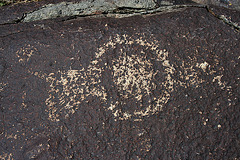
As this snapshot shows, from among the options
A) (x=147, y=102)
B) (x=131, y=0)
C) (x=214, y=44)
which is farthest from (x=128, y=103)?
(x=131, y=0)

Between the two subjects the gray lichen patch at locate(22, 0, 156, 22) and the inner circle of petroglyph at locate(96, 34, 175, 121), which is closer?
the inner circle of petroglyph at locate(96, 34, 175, 121)

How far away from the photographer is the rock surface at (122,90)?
75 centimetres

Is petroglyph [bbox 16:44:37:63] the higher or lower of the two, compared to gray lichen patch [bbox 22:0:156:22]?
lower

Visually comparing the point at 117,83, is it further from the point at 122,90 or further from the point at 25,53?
the point at 25,53

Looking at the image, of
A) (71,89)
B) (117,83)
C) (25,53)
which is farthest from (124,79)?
(25,53)

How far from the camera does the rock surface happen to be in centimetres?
75

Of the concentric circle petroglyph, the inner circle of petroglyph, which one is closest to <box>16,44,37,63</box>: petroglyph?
the concentric circle petroglyph

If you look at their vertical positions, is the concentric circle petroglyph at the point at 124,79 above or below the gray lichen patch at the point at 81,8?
below

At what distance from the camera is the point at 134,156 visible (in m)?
0.75

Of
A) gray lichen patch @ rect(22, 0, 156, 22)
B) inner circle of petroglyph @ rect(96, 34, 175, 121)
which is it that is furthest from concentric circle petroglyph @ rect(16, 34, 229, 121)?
gray lichen patch @ rect(22, 0, 156, 22)

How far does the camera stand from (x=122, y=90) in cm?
81

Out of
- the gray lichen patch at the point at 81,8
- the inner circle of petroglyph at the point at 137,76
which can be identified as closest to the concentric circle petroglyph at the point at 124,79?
the inner circle of petroglyph at the point at 137,76

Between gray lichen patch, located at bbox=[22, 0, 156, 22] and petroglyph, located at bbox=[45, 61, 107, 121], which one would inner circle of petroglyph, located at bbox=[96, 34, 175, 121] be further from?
gray lichen patch, located at bbox=[22, 0, 156, 22]

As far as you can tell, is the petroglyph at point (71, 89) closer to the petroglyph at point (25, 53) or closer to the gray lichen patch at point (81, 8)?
the petroglyph at point (25, 53)
